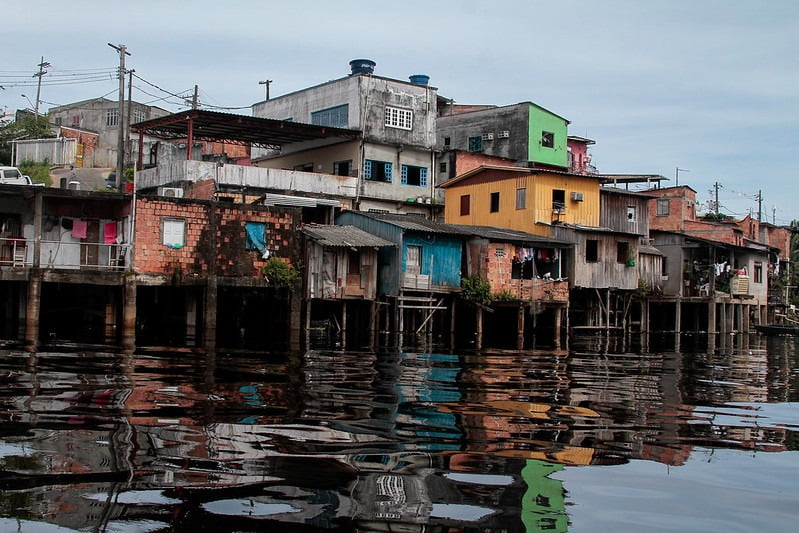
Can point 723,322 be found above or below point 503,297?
below

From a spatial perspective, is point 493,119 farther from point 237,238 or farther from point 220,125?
point 237,238

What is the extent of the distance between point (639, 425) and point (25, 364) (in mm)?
12148

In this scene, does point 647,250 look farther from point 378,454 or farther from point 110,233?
point 378,454

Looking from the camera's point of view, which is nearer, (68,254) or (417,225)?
(68,254)

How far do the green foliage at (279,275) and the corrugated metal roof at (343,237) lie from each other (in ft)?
6.33

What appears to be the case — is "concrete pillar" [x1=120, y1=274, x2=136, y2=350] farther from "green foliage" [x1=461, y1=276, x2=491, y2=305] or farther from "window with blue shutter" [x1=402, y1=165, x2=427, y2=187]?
"window with blue shutter" [x1=402, y1=165, x2=427, y2=187]

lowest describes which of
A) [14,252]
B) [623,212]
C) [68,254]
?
[14,252]

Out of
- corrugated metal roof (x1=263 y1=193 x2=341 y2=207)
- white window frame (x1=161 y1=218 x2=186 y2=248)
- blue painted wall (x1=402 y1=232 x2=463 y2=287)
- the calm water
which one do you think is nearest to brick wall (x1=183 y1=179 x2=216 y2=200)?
corrugated metal roof (x1=263 y1=193 x2=341 y2=207)

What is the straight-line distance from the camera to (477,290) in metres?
37.2

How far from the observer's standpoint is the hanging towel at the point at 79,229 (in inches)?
1268

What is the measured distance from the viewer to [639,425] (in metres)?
12.1

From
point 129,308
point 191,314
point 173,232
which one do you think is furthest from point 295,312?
point 129,308

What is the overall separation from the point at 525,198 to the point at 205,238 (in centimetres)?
1762

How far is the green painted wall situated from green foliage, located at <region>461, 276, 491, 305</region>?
1735 centimetres
